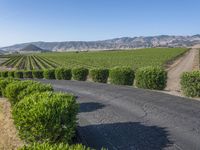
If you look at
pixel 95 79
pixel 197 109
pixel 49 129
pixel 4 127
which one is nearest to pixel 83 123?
pixel 4 127

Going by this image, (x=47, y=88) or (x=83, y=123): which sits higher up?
(x=47, y=88)

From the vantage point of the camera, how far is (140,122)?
11.5m

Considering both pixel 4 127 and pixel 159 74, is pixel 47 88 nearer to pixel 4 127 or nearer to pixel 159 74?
pixel 4 127

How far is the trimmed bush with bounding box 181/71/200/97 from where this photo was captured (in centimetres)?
1695

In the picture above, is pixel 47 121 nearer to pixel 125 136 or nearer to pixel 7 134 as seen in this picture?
pixel 125 136

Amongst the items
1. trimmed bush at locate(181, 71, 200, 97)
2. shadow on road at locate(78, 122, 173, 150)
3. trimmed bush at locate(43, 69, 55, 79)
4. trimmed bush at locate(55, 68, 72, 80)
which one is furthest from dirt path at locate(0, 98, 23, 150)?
trimmed bush at locate(43, 69, 55, 79)

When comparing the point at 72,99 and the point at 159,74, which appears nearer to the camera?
the point at 72,99

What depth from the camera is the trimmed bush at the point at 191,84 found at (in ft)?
55.6

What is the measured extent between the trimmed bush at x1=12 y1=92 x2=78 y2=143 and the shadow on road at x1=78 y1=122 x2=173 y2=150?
51.4 inches

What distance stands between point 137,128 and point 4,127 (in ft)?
17.9

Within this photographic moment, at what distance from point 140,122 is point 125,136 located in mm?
1869

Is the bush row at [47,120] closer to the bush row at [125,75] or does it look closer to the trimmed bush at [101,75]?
the bush row at [125,75]

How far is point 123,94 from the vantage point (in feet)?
59.2

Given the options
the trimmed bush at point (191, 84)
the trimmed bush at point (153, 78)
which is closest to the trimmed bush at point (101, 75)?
the trimmed bush at point (153, 78)
